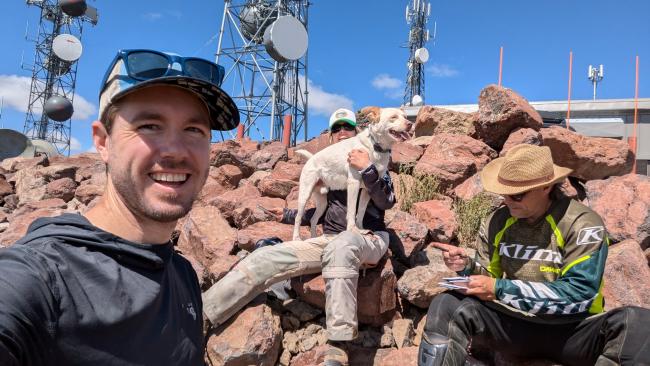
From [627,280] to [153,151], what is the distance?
12.2 feet

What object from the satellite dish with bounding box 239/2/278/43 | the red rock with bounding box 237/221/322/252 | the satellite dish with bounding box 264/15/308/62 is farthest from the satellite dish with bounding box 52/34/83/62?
the red rock with bounding box 237/221/322/252

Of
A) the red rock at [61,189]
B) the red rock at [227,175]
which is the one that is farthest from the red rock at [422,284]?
the red rock at [61,189]

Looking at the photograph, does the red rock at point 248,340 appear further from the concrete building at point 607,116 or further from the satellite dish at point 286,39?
the satellite dish at point 286,39

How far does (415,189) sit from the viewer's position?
5.56 metres

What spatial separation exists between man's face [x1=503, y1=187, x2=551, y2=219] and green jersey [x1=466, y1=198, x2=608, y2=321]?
0.16ft

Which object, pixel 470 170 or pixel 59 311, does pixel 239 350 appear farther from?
pixel 470 170

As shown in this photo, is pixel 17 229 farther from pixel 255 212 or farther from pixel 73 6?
pixel 73 6

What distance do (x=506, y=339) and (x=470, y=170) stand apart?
3.53 metres

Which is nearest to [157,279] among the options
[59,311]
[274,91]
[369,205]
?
[59,311]

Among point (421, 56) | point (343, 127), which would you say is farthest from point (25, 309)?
point (421, 56)

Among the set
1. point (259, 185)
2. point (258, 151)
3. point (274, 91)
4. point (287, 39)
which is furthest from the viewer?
point (274, 91)

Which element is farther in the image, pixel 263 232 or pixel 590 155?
pixel 590 155

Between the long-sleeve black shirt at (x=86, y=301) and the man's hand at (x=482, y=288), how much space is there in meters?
1.93

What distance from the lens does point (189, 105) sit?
121 cm
